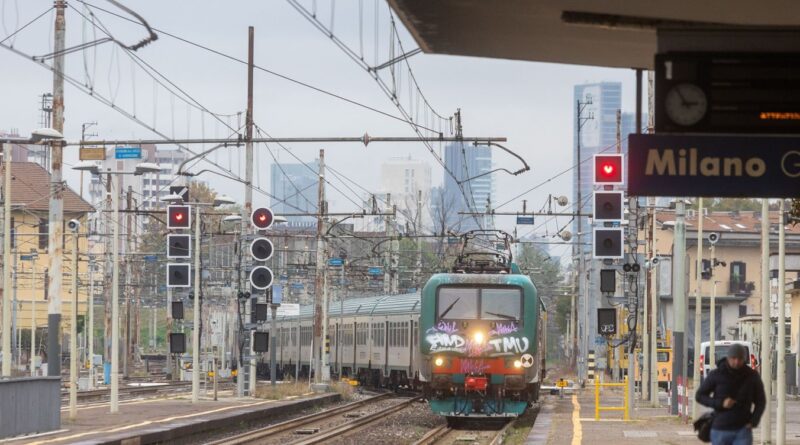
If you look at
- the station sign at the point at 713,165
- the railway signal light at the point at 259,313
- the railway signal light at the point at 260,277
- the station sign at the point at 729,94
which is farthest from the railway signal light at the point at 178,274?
the station sign at the point at 729,94

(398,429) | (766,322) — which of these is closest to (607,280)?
(766,322)

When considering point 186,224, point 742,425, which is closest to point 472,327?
point 186,224

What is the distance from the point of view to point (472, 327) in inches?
1193

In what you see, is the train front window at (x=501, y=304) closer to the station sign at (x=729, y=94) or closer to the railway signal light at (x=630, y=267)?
the railway signal light at (x=630, y=267)

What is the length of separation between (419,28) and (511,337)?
61.3ft

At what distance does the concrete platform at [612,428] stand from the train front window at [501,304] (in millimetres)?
2118

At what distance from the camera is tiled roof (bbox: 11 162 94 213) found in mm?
79125

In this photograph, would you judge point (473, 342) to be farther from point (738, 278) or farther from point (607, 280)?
point (738, 278)

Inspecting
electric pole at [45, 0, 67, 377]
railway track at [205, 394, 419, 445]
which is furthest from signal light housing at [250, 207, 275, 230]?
electric pole at [45, 0, 67, 377]

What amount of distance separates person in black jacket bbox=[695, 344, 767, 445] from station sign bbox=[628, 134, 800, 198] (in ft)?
6.54

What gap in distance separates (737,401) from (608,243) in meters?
12.9

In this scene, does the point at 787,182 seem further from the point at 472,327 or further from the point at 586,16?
the point at 472,327

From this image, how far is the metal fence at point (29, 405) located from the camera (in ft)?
76.0

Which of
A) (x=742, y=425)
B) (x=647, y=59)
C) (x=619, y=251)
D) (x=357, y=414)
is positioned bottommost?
(x=357, y=414)
